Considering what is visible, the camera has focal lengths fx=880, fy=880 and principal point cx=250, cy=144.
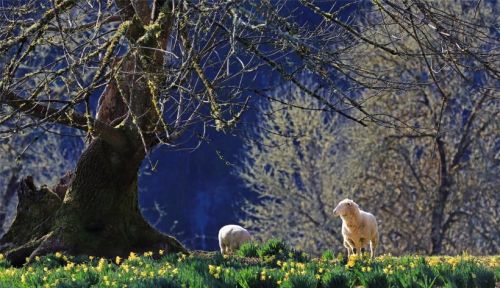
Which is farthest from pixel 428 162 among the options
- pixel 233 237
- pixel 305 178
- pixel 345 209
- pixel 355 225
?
pixel 345 209

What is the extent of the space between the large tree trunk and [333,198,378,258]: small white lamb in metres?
2.75

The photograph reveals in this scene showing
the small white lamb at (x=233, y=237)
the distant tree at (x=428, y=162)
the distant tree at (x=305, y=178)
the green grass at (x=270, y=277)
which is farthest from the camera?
the distant tree at (x=305, y=178)

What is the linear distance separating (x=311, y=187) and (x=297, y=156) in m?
1.28

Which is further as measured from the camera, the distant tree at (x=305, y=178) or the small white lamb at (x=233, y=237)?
the distant tree at (x=305, y=178)

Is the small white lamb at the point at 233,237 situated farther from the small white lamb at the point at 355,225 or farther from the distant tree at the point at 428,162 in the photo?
the distant tree at the point at 428,162

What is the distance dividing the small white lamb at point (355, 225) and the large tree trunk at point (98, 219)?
2751mm

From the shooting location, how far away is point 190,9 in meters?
9.60

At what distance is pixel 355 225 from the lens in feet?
47.3

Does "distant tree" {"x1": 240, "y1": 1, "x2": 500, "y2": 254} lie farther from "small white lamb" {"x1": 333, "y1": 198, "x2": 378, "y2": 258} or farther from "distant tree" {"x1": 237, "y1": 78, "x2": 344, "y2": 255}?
"small white lamb" {"x1": 333, "y1": 198, "x2": 378, "y2": 258}

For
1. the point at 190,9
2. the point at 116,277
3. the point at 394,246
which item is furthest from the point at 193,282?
the point at 394,246

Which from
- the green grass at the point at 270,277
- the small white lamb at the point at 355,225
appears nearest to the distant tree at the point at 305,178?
the small white lamb at the point at 355,225

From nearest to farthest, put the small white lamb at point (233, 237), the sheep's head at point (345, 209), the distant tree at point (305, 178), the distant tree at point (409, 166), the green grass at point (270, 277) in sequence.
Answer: the green grass at point (270, 277) < the sheep's head at point (345, 209) < the small white lamb at point (233, 237) < the distant tree at point (409, 166) < the distant tree at point (305, 178)

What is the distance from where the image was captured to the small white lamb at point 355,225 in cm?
1423

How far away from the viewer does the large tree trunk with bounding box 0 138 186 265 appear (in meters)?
13.0
